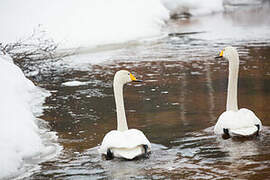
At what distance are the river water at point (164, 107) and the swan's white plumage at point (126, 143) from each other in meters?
0.13

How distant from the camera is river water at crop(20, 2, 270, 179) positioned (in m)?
6.55

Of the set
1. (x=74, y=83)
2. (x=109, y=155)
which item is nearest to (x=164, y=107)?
(x=109, y=155)

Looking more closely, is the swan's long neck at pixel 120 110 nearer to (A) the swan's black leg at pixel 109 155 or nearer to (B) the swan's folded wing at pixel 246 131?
(A) the swan's black leg at pixel 109 155

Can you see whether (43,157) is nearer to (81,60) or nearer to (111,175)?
(111,175)

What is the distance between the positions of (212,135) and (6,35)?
12320 mm

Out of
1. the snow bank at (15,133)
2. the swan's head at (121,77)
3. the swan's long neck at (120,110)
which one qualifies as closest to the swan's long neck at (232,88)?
the swan's head at (121,77)

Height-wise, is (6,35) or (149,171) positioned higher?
(6,35)

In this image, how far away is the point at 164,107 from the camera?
32.0ft

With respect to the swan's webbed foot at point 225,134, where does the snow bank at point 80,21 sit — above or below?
above

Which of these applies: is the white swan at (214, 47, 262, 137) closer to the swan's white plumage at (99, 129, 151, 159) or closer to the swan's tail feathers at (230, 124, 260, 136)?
the swan's tail feathers at (230, 124, 260, 136)

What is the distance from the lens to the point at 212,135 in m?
7.82

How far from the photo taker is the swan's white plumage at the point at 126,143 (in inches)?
261

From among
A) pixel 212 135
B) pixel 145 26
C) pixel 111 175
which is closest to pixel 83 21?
pixel 145 26

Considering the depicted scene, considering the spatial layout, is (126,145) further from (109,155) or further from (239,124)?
(239,124)
